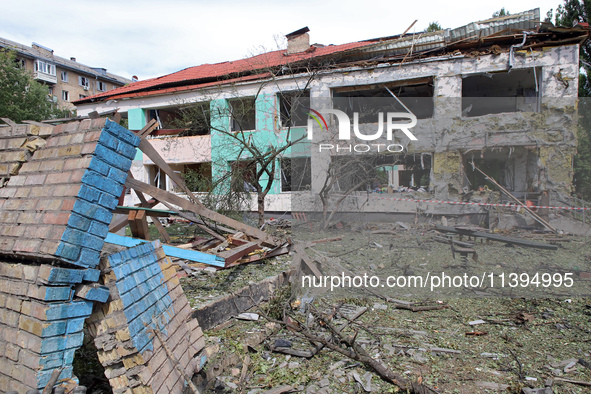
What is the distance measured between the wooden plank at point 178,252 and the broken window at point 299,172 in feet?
13.6

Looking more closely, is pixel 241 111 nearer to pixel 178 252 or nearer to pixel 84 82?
pixel 178 252

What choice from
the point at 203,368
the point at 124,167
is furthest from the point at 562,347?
the point at 124,167

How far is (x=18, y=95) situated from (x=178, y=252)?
23.2m

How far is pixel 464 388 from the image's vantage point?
3.53m

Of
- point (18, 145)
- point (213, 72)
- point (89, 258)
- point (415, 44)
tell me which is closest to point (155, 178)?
point (213, 72)

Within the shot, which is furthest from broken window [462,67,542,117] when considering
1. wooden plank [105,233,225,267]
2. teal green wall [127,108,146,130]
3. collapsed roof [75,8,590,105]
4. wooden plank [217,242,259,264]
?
teal green wall [127,108,146,130]

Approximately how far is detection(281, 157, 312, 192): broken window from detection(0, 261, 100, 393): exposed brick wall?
21.9 feet

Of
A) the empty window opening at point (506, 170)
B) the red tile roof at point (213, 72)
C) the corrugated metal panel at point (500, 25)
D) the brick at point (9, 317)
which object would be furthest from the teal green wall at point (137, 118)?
the brick at point (9, 317)

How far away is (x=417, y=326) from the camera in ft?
16.6

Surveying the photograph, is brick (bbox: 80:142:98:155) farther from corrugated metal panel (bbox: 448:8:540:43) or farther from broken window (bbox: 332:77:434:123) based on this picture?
corrugated metal panel (bbox: 448:8:540:43)

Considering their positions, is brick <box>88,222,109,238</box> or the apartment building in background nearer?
brick <box>88,222,109,238</box>

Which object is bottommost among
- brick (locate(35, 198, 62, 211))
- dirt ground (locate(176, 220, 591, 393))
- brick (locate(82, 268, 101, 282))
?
dirt ground (locate(176, 220, 591, 393))

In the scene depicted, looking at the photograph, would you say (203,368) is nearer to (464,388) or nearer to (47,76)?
(464,388)

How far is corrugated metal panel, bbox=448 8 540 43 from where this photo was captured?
10.8 meters
